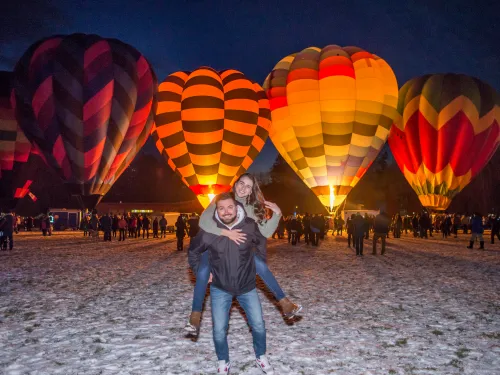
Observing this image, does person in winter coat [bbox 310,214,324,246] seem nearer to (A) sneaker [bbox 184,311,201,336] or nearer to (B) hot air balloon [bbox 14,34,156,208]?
(B) hot air balloon [bbox 14,34,156,208]

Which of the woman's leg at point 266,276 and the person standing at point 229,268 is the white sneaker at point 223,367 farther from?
the woman's leg at point 266,276

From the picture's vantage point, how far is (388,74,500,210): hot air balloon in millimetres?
28188

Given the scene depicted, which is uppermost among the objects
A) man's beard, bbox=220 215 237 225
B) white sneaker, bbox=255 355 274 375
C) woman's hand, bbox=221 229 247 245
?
man's beard, bbox=220 215 237 225

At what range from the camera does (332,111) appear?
85.1 ft

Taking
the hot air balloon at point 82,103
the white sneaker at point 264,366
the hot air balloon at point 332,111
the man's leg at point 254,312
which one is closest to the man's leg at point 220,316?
the man's leg at point 254,312

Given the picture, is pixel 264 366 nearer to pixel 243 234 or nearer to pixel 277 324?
pixel 243 234

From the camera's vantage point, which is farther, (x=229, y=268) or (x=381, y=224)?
(x=381, y=224)

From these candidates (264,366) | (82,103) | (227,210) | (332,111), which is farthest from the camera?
(332,111)

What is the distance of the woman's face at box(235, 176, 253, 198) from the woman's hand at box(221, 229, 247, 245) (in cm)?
55

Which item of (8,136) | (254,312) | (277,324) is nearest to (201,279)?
(254,312)

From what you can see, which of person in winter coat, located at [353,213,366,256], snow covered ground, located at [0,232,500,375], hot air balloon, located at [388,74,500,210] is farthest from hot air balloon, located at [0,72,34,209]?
hot air balloon, located at [388,74,500,210]

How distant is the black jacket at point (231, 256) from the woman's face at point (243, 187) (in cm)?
37

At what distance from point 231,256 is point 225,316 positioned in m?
0.53

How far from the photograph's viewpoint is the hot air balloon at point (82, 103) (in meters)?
20.2
